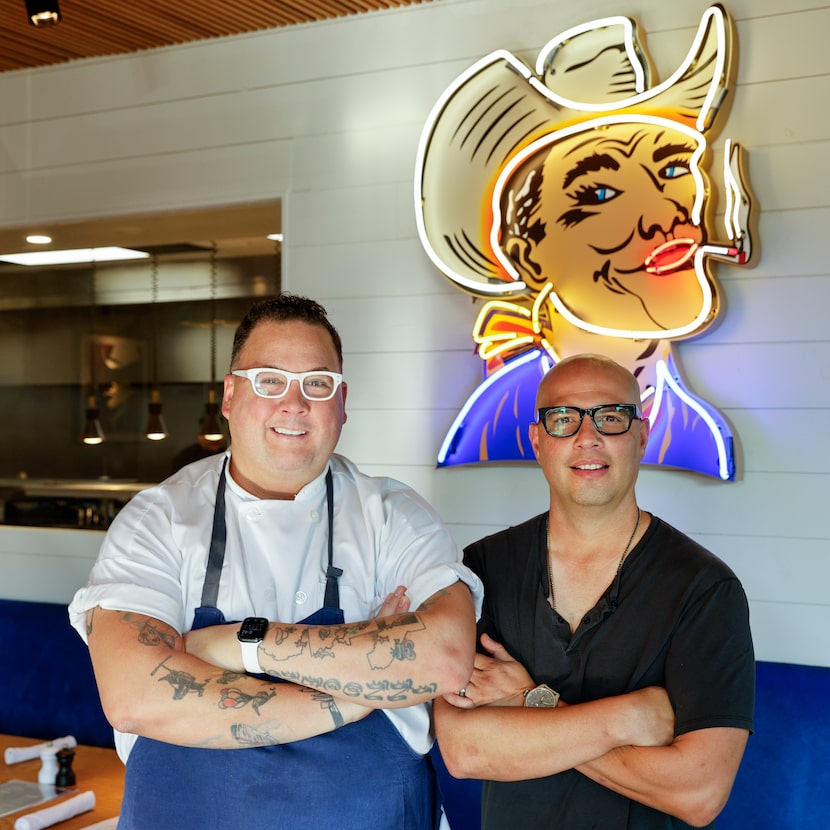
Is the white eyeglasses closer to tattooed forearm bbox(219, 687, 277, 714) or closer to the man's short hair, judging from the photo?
the man's short hair

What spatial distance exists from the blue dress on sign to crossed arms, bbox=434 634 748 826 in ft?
3.79

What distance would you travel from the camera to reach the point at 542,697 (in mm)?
2082

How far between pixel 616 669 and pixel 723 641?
22 cm

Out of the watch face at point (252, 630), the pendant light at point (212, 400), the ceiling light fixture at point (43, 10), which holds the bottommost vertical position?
the watch face at point (252, 630)

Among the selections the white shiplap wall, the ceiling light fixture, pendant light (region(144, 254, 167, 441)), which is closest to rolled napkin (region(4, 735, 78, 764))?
the white shiplap wall

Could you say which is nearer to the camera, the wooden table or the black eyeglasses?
the black eyeglasses

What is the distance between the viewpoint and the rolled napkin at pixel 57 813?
2.46 m

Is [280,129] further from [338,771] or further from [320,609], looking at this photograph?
[338,771]

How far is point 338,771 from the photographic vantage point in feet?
5.92

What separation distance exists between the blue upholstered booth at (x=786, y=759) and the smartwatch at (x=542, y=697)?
960 mm

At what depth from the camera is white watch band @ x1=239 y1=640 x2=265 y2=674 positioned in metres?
1.75

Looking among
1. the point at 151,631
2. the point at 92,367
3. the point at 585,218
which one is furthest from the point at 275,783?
the point at 92,367

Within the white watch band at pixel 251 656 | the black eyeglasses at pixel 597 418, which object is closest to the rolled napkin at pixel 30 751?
the white watch band at pixel 251 656

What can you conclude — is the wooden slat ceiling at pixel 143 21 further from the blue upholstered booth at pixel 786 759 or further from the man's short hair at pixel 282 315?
the blue upholstered booth at pixel 786 759
